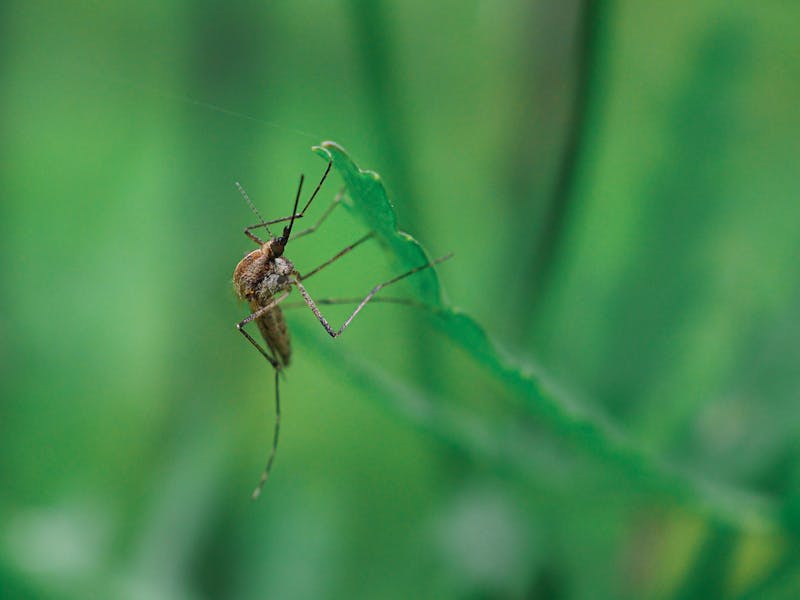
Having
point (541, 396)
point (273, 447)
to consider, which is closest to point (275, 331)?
point (273, 447)

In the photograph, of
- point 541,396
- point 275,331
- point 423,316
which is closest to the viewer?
point 541,396

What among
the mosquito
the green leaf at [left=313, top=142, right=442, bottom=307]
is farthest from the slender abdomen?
the green leaf at [left=313, top=142, right=442, bottom=307]

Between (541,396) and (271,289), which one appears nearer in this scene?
(541,396)

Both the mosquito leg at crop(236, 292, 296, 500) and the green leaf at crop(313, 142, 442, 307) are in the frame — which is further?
the mosquito leg at crop(236, 292, 296, 500)

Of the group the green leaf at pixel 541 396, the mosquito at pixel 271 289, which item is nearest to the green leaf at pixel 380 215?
the green leaf at pixel 541 396

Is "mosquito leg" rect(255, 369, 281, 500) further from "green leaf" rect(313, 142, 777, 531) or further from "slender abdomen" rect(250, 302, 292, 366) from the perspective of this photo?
"green leaf" rect(313, 142, 777, 531)

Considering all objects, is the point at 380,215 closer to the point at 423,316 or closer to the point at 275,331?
the point at 423,316

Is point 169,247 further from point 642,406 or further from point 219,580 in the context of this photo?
point 642,406
